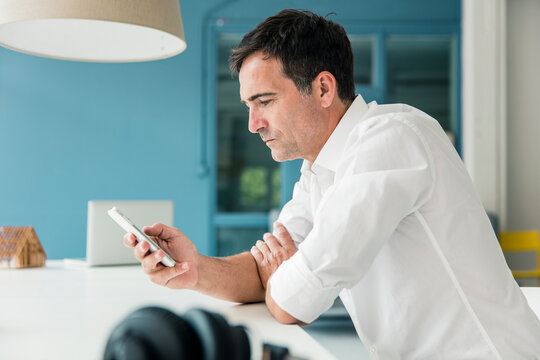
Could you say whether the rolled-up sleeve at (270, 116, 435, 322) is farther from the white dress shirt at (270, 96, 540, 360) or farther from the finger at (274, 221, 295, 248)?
the finger at (274, 221, 295, 248)

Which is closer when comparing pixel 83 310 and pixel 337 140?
pixel 83 310

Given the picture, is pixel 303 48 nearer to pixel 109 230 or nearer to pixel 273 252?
pixel 273 252

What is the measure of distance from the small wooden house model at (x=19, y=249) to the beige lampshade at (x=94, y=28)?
2.41 ft

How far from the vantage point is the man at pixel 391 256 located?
3.53 feet

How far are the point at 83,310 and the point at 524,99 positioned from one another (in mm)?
4981

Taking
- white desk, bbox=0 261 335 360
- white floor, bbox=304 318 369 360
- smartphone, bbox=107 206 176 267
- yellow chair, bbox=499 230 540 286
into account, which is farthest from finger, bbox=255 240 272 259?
yellow chair, bbox=499 230 540 286

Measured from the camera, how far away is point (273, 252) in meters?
1.44

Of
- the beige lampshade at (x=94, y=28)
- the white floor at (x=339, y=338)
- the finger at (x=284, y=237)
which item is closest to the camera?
the finger at (x=284, y=237)

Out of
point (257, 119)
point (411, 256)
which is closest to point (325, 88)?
point (257, 119)

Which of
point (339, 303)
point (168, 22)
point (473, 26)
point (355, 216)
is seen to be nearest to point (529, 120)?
point (473, 26)

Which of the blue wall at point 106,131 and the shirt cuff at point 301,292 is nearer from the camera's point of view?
the shirt cuff at point 301,292

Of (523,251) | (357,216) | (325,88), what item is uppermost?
(325,88)

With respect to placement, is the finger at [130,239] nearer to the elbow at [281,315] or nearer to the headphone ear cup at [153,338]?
the elbow at [281,315]

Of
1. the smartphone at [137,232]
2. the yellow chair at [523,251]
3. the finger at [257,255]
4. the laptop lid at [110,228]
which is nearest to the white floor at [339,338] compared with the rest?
the laptop lid at [110,228]
